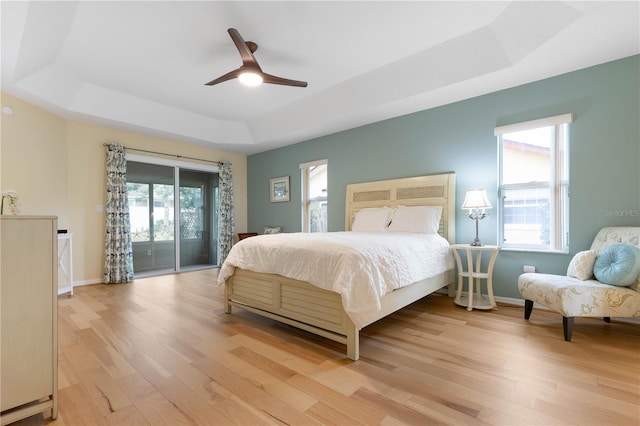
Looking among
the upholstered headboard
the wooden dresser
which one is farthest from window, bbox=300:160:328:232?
the wooden dresser

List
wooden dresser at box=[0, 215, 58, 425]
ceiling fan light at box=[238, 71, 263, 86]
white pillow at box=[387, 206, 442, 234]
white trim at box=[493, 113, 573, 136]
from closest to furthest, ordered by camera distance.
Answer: wooden dresser at box=[0, 215, 58, 425], ceiling fan light at box=[238, 71, 263, 86], white trim at box=[493, 113, 573, 136], white pillow at box=[387, 206, 442, 234]

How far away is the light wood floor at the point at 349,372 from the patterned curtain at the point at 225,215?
3.11 metres

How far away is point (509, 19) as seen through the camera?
2.56m

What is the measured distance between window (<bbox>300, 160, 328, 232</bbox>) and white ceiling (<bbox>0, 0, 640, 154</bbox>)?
3.93 feet

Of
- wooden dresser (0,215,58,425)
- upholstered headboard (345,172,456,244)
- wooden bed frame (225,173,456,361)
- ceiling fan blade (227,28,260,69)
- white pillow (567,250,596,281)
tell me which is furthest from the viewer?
upholstered headboard (345,172,456,244)

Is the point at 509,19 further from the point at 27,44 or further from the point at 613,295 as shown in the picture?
the point at 27,44

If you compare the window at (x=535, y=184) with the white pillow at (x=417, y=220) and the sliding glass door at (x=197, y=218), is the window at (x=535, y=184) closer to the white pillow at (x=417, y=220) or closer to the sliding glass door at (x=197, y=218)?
the white pillow at (x=417, y=220)

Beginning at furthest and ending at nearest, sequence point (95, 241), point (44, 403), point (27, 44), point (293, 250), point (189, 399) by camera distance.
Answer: point (95, 241)
point (27, 44)
point (293, 250)
point (189, 399)
point (44, 403)

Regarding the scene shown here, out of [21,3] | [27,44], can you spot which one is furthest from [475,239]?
[27,44]

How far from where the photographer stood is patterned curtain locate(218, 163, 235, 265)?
6.06 m

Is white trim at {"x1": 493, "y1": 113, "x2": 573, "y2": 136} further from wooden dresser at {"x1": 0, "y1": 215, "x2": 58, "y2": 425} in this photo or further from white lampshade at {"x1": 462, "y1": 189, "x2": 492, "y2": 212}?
wooden dresser at {"x1": 0, "y1": 215, "x2": 58, "y2": 425}

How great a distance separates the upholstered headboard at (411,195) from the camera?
371cm

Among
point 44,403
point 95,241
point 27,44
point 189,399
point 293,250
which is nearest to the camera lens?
point 44,403

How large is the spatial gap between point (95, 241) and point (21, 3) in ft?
11.3
